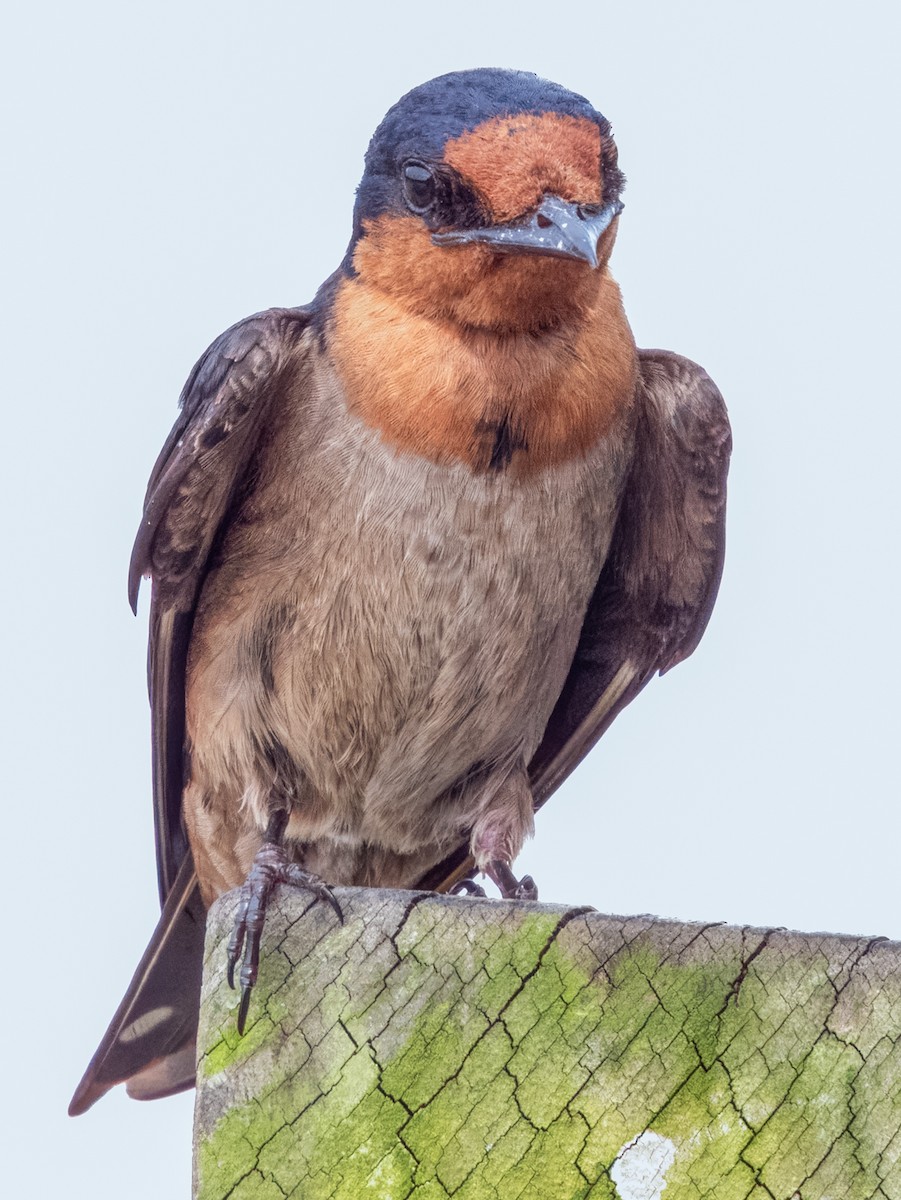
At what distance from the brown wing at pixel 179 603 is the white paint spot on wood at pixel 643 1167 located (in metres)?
2.36

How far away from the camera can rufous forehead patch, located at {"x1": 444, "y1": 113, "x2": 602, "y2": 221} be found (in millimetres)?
3805

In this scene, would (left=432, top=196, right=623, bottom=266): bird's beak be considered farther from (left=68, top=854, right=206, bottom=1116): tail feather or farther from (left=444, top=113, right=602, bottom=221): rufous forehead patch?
(left=68, top=854, right=206, bottom=1116): tail feather

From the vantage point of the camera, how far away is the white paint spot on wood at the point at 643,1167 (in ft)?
7.70

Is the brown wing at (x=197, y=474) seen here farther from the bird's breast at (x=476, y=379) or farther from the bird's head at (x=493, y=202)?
the bird's head at (x=493, y=202)

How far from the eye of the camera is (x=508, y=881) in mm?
4598

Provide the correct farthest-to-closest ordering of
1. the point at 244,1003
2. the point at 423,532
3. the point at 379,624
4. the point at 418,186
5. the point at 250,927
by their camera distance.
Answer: the point at 379,624
the point at 423,532
the point at 418,186
the point at 250,927
the point at 244,1003

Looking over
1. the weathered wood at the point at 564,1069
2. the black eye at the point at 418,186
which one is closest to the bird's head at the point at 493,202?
the black eye at the point at 418,186

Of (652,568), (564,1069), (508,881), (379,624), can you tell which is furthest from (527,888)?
(564,1069)

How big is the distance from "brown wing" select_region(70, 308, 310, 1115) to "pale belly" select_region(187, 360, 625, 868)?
0.27 feet

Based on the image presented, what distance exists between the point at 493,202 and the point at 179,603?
4.65 feet

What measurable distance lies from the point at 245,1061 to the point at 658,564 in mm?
2587

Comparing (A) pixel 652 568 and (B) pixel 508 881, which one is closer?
(B) pixel 508 881

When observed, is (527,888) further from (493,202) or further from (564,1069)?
(564,1069)

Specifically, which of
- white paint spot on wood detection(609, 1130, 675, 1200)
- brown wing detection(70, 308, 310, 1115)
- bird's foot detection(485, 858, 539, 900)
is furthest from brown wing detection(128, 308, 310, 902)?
white paint spot on wood detection(609, 1130, 675, 1200)
